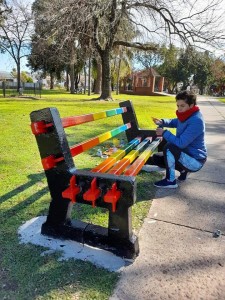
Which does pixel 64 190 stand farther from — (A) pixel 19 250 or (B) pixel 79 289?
(B) pixel 79 289

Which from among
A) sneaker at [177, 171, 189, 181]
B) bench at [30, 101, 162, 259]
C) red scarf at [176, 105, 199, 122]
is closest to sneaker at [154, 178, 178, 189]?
sneaker at [177, 171, 189, 181]

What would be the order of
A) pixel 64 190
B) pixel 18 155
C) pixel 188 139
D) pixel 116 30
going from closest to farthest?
pixel 64 190
pixel 188 139
pixel 18 155
pixel 116 30

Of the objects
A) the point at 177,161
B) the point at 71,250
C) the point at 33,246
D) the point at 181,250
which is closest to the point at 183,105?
the point at 177,161

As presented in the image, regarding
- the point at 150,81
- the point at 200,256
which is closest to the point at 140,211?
the point at 200,256

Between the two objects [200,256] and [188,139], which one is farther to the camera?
[188,139]

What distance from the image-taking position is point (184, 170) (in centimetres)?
381

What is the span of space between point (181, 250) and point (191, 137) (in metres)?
1.43

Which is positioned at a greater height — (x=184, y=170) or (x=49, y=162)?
(x=49, y=162)

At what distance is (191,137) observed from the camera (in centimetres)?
344

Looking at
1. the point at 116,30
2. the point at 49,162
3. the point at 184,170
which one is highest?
the point at 116,30

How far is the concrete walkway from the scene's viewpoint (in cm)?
196

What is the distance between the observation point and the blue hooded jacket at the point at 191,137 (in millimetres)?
3436

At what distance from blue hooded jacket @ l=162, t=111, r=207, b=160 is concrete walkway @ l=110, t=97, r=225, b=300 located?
0.49 meters

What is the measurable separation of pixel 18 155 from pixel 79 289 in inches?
128
